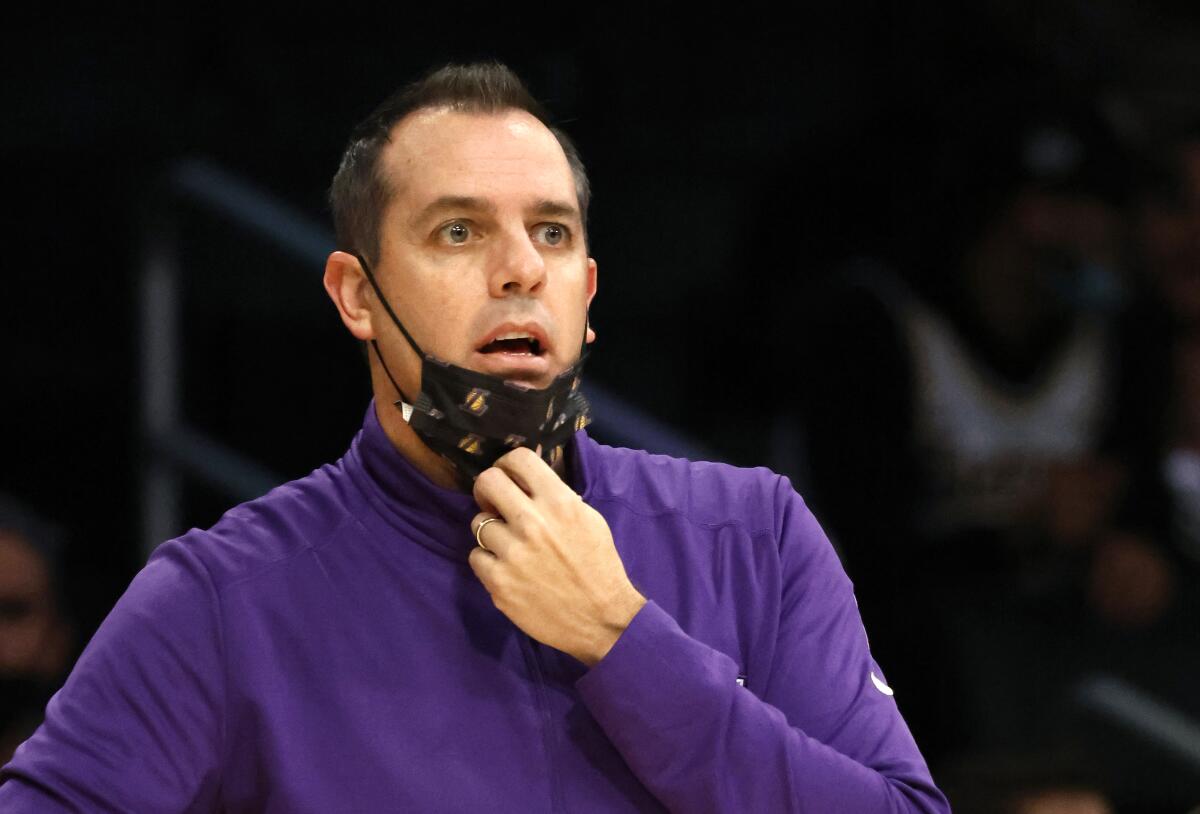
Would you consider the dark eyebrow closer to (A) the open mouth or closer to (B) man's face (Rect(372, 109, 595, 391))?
(B) man's face (Rect(372, 109, 595, 391))

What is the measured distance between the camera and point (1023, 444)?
4.00 m

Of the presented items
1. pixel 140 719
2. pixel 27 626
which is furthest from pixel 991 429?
pixel 140 719

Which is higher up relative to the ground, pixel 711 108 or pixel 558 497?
pixel 711 108

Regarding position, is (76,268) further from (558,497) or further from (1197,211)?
(1197,211)

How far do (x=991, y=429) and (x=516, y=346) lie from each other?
2.40 meters

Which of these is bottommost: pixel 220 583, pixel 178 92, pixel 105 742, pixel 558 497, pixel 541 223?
pixel 105 742

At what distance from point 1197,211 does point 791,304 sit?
1295 millimetres

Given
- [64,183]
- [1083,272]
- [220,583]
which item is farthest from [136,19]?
[220,583]

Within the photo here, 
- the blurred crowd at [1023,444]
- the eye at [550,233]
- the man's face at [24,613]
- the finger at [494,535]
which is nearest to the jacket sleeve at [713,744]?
the finger at [494,535]

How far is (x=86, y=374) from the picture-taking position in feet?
11.4

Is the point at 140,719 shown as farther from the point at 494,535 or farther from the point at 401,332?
the point at 401,332

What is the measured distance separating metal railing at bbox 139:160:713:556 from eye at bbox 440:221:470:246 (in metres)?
1.49

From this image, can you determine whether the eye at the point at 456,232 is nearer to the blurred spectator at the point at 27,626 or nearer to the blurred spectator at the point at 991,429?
the blurred spectator at the point at 27,626

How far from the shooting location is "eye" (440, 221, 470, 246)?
68.1 inches
